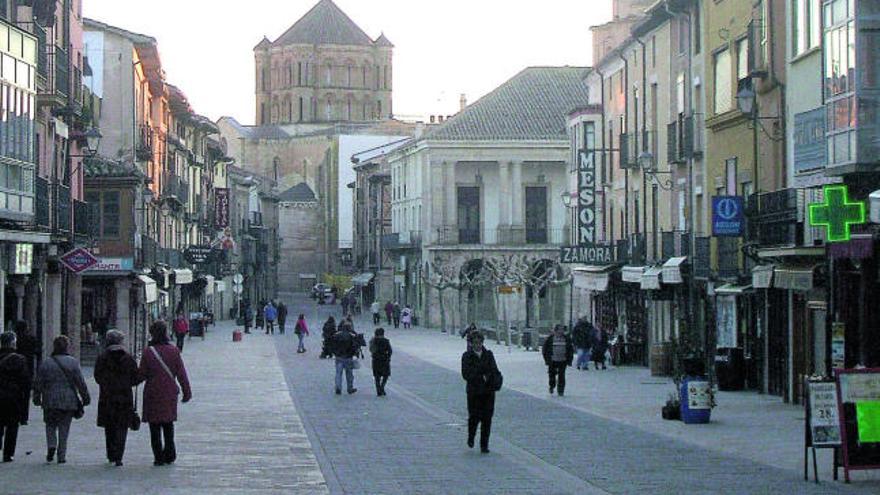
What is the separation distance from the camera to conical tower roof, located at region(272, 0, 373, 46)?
17062 cm

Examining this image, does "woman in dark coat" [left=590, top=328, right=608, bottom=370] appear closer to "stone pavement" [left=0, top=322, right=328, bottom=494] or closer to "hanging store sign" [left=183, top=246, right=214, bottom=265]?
"stone pavement" [left=0, top=322, right=328, bottom=494]

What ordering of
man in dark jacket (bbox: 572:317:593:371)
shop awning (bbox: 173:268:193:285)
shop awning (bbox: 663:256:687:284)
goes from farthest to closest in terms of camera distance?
shop awning (bbox: 173:268:193:285), man in dark jacket (bbox: 572:317:593:371), shop awning (bbox: 663:256:687:284)

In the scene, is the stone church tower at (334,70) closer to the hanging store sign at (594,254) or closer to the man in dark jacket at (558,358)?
the hanging store sign at (594,254)

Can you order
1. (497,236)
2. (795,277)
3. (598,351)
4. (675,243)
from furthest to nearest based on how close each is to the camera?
(497,236) < (598,351) < (675,243) < (795,277)

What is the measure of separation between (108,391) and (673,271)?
78.5 ft

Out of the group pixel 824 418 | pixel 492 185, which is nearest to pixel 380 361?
pixel 824 418

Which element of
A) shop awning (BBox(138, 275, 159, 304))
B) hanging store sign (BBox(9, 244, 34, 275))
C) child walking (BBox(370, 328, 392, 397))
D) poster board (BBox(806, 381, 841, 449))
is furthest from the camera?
shop awning (BBox(138, 275, 159, 304))

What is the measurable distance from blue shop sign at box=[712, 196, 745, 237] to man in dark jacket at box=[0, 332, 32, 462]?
17123 millimetres

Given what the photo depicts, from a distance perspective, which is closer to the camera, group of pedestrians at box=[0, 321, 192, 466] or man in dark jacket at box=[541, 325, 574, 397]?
group of pedestrians at box=[0, 321, 192, 466]

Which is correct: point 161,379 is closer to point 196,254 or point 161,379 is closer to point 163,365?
point 163,365

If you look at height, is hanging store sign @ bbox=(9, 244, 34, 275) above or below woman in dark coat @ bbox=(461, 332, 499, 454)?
above

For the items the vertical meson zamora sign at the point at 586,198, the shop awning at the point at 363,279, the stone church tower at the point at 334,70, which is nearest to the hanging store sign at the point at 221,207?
the shop awning at the point at 363,279

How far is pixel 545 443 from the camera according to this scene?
75.6ft

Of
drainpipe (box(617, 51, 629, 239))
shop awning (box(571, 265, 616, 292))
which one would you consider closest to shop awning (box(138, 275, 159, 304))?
shop awning (box(571, 265, 616, 292))
